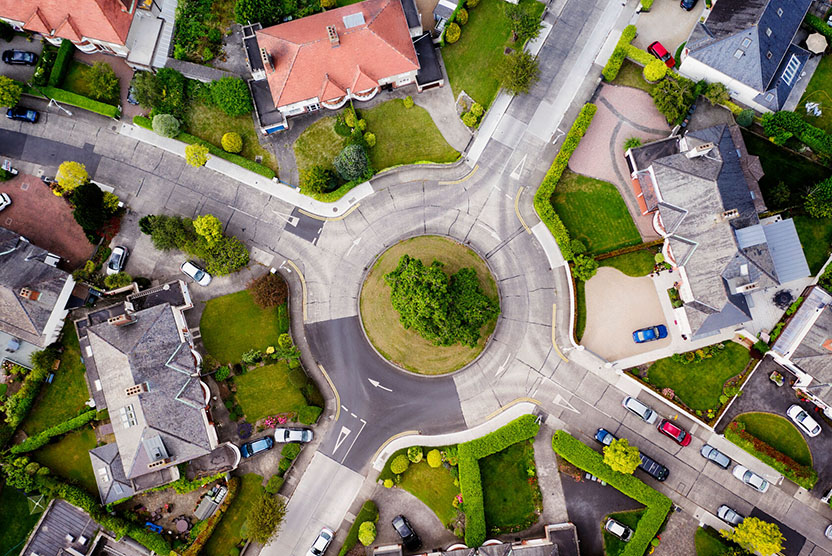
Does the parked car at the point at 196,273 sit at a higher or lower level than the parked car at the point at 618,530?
higher

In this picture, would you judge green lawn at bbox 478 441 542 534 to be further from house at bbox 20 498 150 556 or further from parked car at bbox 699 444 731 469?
house at bbox 20 498 150 556

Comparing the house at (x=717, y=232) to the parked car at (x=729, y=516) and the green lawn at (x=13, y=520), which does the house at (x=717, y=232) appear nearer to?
the parked car at (x=729, y=516)

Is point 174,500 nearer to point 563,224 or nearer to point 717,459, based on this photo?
point 563,224

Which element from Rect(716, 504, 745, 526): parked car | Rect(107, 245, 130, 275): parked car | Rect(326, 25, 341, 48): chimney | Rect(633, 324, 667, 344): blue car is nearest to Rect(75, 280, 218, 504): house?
Rect(107, 245, 130, 275): parked car

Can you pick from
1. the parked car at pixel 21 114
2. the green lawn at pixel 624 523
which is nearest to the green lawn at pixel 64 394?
the parked car at pixel 21 114

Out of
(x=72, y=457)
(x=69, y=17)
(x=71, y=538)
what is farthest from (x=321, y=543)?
(x=69, y=17)

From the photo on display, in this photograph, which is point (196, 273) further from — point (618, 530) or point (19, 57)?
point (618, 530)

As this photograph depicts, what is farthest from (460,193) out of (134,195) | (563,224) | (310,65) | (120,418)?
(120,418)
